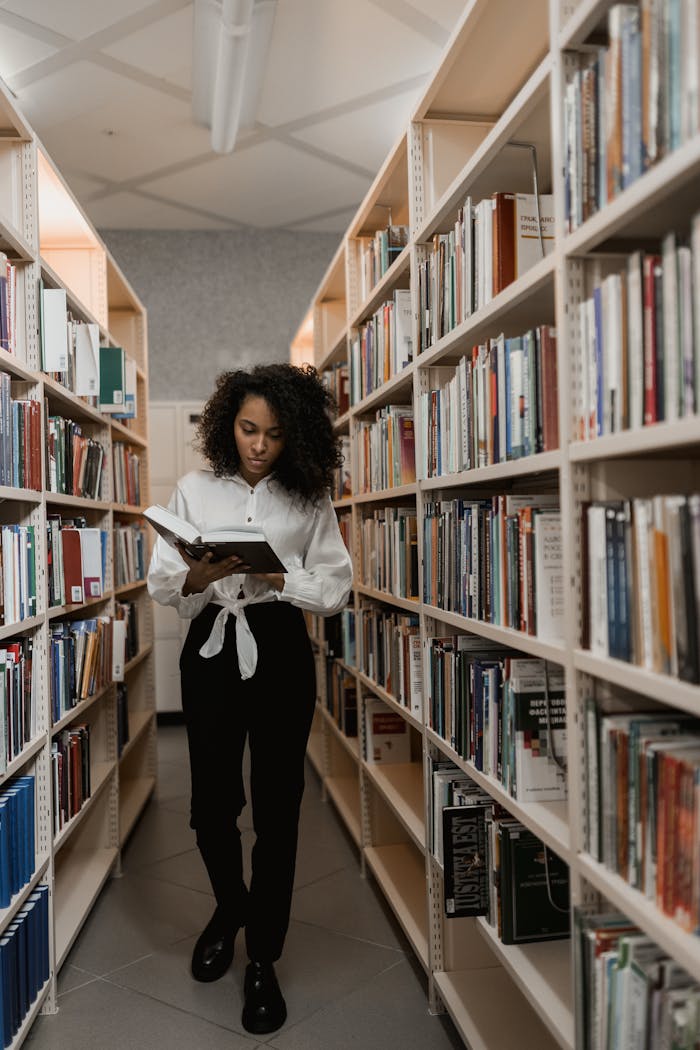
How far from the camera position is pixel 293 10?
124 inches

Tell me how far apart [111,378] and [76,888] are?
1.68 meters

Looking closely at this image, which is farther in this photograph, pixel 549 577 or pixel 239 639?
pixel 239 639

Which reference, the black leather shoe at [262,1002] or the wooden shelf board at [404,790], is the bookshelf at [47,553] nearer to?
the black leather shoe at [262,1002]

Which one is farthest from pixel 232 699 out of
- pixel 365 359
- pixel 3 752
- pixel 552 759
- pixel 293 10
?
pixel 293 10

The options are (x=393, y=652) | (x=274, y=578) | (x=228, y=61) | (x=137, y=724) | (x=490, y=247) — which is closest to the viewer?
(x=490, y=247)

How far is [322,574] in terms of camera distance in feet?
6.79

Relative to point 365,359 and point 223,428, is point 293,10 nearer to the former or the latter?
point 365,359

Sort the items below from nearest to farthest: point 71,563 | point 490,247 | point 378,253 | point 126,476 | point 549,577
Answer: point 549,577, point 490,247, point 71,563, point 378,253, point 126,476

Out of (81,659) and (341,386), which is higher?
(341,386)

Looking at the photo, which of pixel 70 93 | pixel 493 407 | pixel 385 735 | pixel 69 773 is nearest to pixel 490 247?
pixel 493 407

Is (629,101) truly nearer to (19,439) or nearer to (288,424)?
(288,424)

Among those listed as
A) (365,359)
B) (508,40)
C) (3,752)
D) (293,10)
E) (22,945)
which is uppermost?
(293,10)

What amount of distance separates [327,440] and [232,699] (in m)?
0.71

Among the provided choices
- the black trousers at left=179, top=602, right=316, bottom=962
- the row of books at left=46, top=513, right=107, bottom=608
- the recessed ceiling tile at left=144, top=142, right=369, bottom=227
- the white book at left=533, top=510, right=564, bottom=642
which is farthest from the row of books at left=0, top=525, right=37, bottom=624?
the recessed ceiling tile at left=144, top=142, right=369, bottom=227
